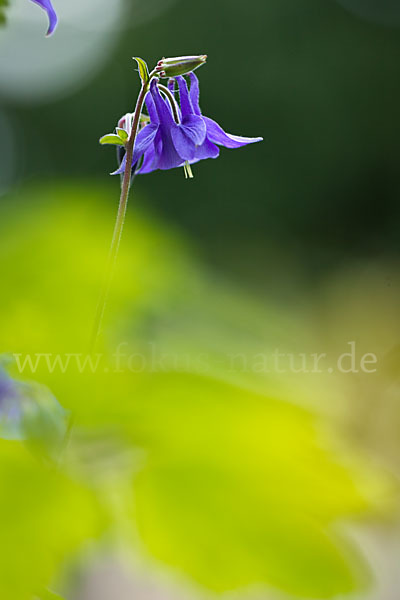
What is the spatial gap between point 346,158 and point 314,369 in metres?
8.00

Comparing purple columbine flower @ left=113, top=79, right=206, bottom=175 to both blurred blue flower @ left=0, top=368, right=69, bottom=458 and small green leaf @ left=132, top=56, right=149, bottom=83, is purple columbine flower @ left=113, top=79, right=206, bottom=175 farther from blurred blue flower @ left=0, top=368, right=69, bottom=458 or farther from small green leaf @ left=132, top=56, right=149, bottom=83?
blurred blue flower @ left=0, top=368, right=69, bottom=458

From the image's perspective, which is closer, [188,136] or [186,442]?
[186,442]

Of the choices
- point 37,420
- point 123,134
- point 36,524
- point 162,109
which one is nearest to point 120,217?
point 123,134

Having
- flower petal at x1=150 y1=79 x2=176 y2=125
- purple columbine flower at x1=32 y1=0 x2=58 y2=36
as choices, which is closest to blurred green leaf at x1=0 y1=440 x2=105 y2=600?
purple columbine flower at x1=32 y1=0 x2=58 y2=36

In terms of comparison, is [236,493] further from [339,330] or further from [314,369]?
[339,330]

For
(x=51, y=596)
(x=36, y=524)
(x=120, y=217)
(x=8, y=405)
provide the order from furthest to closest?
(x=120, y=217) < (x=8, y=405) < (x=51, y=596) < (x=36, y=524)

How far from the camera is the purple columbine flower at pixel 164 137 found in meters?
1.04

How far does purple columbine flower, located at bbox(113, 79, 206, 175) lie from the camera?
1036 millimetres

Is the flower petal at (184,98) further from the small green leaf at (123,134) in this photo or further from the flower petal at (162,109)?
the small green leaf at (123,134)

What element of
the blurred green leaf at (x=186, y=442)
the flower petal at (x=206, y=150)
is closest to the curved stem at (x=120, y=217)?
the blurred green leaf at (x=186, y=442)

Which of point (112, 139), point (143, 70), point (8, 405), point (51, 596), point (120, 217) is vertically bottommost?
point (51, 596)

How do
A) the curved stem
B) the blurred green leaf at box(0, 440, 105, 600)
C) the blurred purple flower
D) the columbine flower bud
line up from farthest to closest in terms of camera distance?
1. the columbine flower bud
2. the blurred purple flower
3. the curved stem
4. the blurred green leaf at box(0, 440, 105, 600)

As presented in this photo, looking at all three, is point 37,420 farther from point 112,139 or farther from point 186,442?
point 112,139

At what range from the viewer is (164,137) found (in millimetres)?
1077
